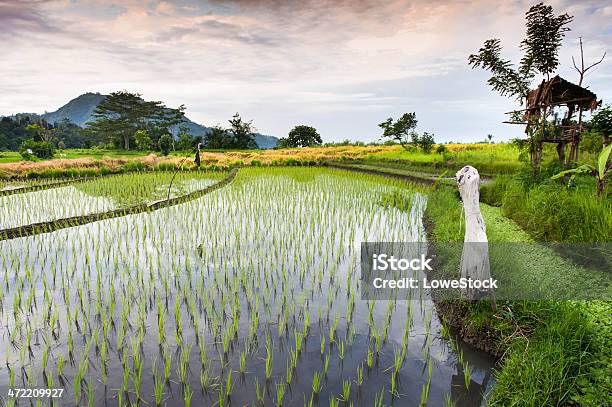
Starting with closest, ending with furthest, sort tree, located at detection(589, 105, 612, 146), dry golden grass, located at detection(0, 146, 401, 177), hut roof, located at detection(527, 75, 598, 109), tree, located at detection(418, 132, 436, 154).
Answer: tree, located at detection(589, 105, 612, 146)
hut roof, located at detection(527, 75, 598, 109)
dry golden grass, located at detection(0, 146, 401, 177)
tree, located at detection(418, 132, 436, 154)

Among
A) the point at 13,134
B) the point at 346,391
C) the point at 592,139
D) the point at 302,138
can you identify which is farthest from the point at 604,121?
the point at 13,134

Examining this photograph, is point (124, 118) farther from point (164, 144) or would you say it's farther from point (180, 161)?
point (180, 161)

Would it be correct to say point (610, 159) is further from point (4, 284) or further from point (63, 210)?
point (63, 210)

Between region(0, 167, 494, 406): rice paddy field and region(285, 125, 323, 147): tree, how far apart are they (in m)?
36.9

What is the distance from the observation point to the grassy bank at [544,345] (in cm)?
236

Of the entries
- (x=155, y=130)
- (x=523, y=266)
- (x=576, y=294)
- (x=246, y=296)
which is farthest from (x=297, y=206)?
(x=155, y=130)

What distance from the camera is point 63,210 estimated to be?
26.4 feet

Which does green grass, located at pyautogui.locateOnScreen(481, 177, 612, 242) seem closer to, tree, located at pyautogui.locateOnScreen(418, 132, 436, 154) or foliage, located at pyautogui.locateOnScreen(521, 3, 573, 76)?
foliage, located at pyautogui.locateOnScreen(521, 3, 573, 76)

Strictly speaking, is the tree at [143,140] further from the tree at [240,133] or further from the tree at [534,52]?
the tree at [534,52]

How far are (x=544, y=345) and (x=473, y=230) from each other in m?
0.91

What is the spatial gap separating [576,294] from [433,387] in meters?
1.76

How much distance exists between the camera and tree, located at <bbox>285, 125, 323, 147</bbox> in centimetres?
4297

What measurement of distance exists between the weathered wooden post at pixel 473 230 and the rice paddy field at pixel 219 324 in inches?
25.0

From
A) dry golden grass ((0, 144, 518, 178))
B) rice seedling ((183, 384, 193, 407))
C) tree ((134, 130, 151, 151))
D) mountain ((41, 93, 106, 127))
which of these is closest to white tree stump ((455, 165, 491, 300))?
rice seedling ((183, 384, 193, 407))
